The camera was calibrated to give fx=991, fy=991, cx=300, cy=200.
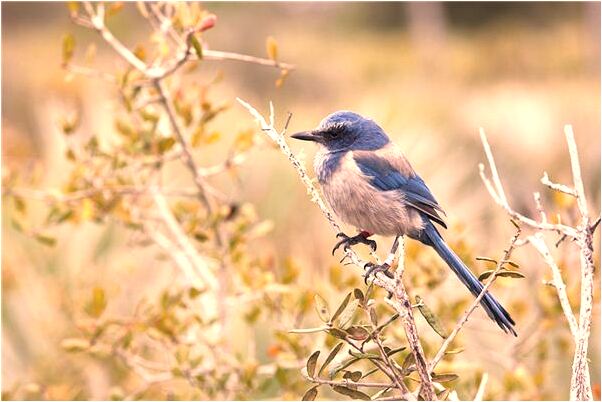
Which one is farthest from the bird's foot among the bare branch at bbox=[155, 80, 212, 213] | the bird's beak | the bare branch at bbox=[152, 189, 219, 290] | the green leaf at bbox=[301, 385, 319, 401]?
the bare branch at bbox=[152, 189, 219, 290]

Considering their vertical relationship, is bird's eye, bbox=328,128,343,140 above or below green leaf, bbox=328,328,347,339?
above

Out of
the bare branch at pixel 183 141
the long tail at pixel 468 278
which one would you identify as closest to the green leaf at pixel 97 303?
the bare branch at pixel 183 141

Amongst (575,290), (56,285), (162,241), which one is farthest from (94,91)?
(575,290)

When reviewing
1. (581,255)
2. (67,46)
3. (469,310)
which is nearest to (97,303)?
(67,46)

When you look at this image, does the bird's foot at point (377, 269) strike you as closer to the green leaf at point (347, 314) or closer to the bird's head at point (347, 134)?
the green leaf at point (347, 314)

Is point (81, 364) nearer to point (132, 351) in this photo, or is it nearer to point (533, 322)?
point (132, 351)

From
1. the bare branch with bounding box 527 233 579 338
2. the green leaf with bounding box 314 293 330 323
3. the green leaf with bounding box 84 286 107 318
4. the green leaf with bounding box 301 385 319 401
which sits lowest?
the green leaf with bounding box 84 286 107 318

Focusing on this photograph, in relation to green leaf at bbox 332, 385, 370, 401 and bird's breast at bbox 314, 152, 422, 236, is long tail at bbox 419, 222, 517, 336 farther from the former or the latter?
green leaf at bbox 332, 385, 370, 401

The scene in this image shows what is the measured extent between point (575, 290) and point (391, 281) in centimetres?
142

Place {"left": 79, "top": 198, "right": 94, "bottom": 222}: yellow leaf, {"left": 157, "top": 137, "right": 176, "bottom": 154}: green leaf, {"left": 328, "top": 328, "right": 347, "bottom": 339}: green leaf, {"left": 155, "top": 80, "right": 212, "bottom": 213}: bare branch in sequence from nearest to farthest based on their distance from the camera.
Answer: {"left": 328, "top": 328, "right": 347, "bottom": 339}: green leaf < {"left": 155, "top": 80, "right": 212, "bottom": 213}: bare branch < {"left": 157, "top": 137, "right": 176, "bottom": 154}: green leaf < {"left": 79, "top": 198, "right": 94, "bottom": 222}: yellow leaf

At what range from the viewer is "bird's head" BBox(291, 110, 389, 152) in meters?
2.39

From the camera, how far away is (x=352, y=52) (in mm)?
14773

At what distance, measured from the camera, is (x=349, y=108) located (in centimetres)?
802

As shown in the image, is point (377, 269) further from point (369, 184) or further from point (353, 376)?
point (369, 184)
